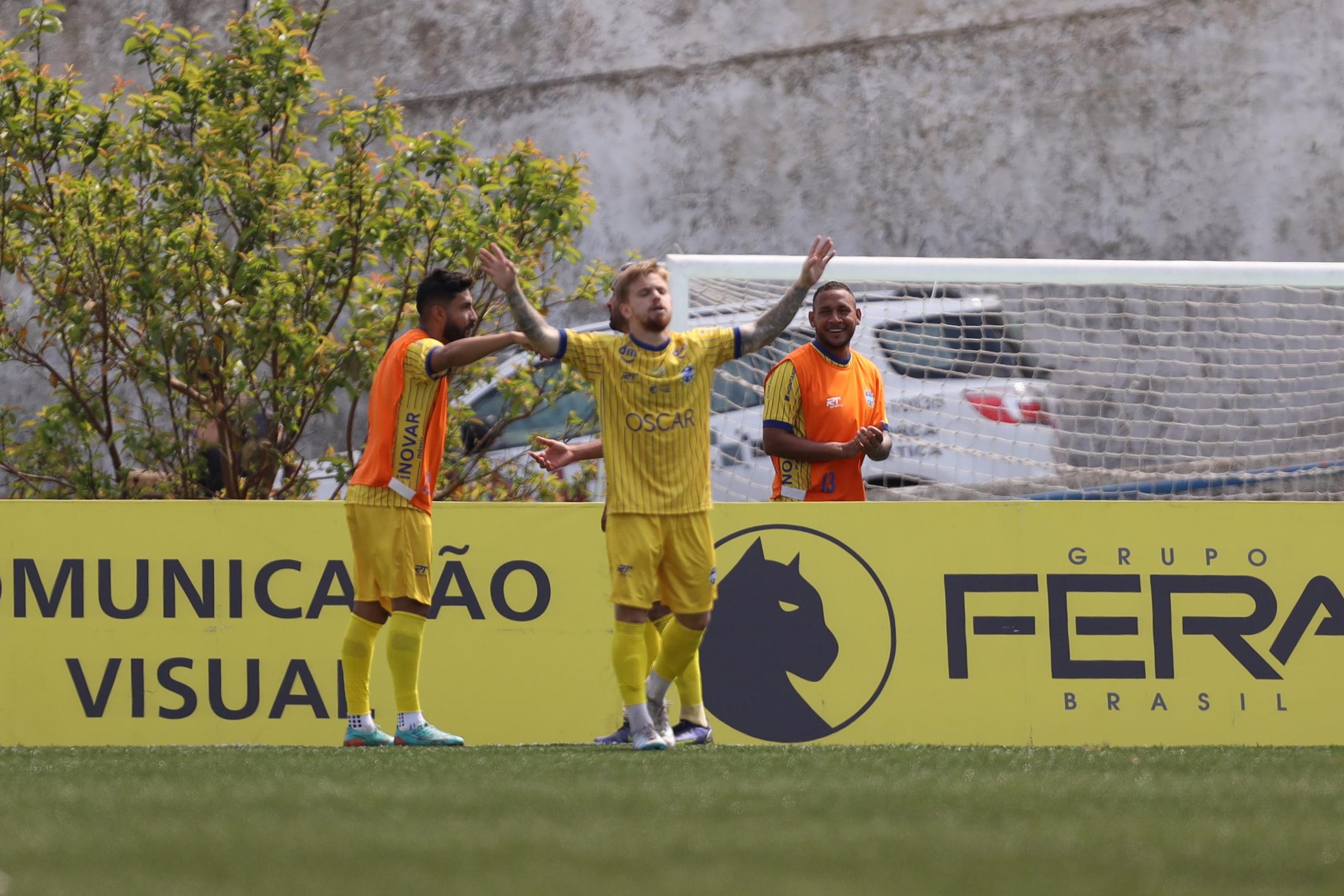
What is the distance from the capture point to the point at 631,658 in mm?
5520

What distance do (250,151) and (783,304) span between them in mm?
4381

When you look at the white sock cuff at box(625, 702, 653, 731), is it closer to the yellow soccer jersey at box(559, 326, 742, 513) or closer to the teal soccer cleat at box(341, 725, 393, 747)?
the yellow soccer jersey at box(559, 326, 742, 513)

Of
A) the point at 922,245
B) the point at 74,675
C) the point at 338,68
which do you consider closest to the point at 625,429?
the point at 74,675

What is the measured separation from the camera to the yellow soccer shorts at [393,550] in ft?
19.7

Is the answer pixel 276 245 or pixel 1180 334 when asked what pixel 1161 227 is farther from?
pixel 276 245

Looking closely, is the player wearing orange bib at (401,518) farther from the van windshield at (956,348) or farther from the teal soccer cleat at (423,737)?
the van windshield at (956,348)

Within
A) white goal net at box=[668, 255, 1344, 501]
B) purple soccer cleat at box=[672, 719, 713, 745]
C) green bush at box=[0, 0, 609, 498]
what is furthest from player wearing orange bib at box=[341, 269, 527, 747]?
green bush at box=[0, 0, 609, 498]

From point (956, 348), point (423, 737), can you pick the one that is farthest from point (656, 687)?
point (956, 348)

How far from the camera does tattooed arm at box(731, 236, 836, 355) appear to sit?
17.7ft

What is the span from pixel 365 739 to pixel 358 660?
304 millimetres

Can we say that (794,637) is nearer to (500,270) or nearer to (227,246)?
(500,270)

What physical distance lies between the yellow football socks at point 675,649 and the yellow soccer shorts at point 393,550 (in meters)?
1.00

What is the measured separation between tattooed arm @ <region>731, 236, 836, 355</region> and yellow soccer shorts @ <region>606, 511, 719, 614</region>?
2.11 feet

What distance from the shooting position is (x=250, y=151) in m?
8.73
